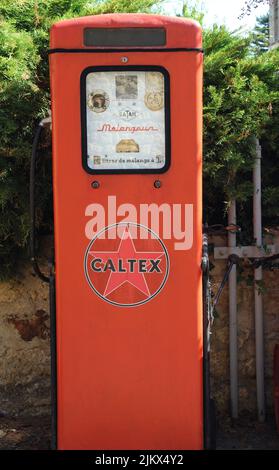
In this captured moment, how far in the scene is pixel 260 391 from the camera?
445 centimetres

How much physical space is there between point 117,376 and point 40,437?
1132mm

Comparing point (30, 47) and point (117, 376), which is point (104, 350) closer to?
point (117, 376)

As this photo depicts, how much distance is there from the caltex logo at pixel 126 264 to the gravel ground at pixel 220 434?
4.50 ft

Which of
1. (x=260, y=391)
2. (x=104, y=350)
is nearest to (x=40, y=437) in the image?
(x=104, y=350)

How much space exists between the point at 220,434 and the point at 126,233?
1.80m

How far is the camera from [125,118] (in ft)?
10.8

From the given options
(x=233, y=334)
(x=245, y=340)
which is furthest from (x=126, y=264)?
(x=245, y=340)

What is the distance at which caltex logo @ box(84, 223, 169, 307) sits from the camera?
10.9ft

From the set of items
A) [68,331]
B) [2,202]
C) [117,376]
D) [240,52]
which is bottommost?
[117,376]

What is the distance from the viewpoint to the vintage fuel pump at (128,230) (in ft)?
10.8

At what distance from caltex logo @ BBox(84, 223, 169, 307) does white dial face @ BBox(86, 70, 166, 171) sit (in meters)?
0.35

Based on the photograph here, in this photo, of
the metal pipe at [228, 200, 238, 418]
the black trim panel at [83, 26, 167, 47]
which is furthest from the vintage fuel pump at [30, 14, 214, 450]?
the metal pipe at [228, 200, 238, 418]

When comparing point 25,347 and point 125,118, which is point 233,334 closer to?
point 25,347

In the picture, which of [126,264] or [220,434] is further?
[220,434]
